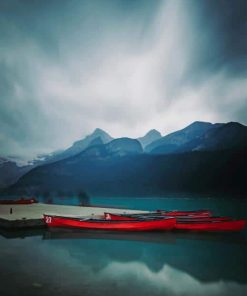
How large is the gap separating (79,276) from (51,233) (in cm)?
425

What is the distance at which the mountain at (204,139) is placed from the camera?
51150mm

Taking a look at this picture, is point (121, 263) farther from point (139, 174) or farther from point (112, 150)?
point (112, 150)

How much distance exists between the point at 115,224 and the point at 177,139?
63.8m

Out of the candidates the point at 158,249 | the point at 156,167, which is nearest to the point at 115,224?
the point at 158,249

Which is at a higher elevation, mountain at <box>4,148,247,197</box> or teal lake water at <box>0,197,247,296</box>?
mountain at <box>4,148,247,197</box>

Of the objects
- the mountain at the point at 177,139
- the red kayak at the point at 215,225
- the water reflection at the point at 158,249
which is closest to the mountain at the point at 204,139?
the mountain at the point at 177,139

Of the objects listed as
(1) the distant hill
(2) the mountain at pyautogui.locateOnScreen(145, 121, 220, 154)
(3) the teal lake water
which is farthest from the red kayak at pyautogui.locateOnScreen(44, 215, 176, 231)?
(2) the mountain at pyautogui.locateOnScreen(145, 121, 220, 154)

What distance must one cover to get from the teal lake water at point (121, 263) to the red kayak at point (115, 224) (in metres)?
0.18

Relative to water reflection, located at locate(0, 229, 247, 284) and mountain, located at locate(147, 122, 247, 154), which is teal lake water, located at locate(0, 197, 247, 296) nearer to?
water reflection, located at locate(0, 229, 247, 284)

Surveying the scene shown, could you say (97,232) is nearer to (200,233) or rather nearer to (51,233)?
(51,233)

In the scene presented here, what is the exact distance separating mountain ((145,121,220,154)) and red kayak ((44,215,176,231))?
187 ft

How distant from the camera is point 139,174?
62000 millimetres

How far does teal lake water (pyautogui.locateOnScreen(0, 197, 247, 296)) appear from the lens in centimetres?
423

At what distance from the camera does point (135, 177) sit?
61.2 meters
